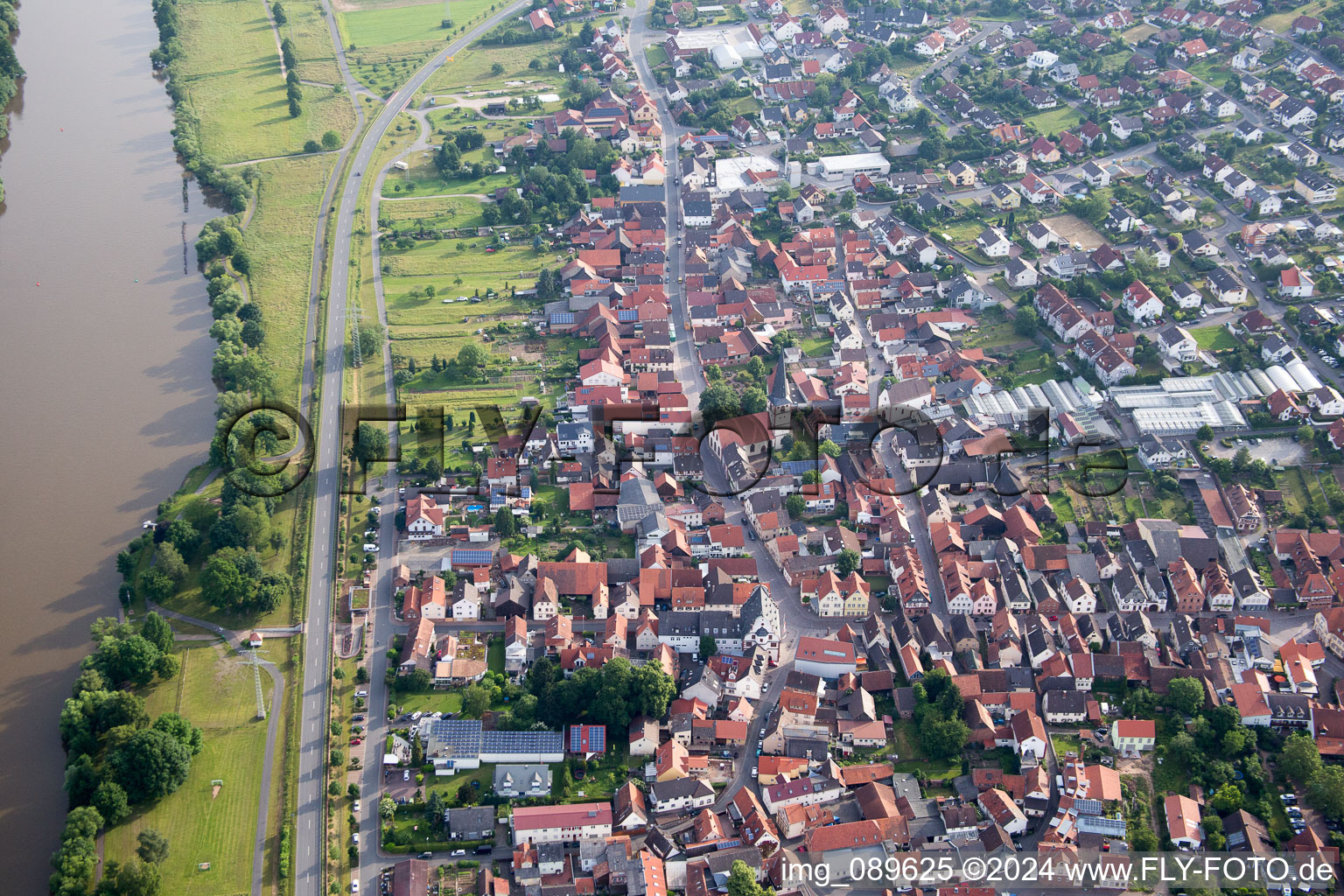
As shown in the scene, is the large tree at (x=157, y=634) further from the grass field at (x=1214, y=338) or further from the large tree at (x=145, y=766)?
the grass field at (x=1214, y=338)

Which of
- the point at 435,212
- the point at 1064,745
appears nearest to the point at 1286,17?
the point at 435,212

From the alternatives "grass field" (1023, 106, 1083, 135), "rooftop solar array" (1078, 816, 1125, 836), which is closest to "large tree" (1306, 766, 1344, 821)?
"rooftop solar array" (1078, 816, 1125, 836)

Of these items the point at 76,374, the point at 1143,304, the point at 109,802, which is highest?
the point at 1143,304

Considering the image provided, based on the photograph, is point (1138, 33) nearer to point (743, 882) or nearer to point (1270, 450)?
point (1270, 450)

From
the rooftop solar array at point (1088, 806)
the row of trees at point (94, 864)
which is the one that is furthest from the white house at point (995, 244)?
the row of trees at point (94, 864)

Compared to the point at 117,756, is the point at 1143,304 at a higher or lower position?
higher

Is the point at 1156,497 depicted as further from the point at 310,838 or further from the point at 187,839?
the point at 187,839

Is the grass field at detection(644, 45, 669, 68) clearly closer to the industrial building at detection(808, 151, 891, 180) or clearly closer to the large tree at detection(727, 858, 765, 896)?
the industrial building at detection(808, 151, 891, 180)

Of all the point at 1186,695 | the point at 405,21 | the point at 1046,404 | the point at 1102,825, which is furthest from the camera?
the point at 405,21
